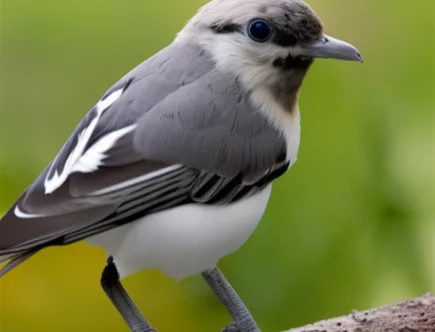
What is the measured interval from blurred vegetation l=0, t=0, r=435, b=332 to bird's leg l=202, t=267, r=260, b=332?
17 centimetres

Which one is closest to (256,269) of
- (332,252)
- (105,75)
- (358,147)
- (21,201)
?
(332,252)

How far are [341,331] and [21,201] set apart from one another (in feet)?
1.36

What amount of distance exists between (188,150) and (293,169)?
0.46 metres

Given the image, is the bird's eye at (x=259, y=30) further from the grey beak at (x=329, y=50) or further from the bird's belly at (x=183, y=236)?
the bird's belly at (x=183, y=236)

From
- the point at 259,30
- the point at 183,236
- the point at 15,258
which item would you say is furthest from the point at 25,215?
the point at 259,30

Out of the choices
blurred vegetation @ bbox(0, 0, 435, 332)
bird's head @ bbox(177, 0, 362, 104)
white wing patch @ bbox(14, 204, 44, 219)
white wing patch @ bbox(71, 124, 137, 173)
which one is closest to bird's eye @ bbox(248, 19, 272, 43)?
bird's head @ bbox(177, 0, 362, 104)

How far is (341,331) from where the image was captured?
112cm

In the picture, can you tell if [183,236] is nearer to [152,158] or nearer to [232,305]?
[152,158]

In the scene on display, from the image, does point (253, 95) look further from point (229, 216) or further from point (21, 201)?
point (21, 201)

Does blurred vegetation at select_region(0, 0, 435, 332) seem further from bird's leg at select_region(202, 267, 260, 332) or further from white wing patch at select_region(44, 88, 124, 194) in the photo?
white wing patch at select_region(44, 88, 124, 194)

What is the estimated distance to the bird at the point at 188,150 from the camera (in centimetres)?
94

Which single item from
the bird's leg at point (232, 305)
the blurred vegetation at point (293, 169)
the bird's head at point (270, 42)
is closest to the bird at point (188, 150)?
the bird's head at point (270, 42)

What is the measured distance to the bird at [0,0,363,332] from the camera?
0.94 metres

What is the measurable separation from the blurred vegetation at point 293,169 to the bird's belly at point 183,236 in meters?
0.34
